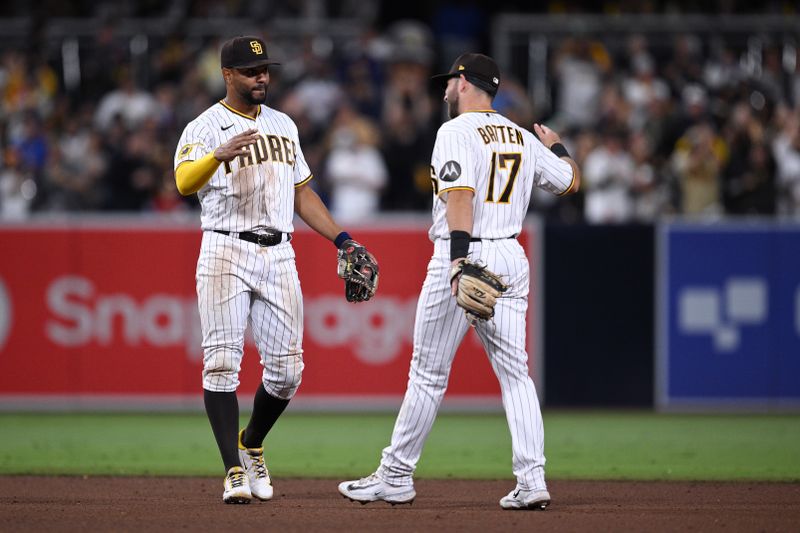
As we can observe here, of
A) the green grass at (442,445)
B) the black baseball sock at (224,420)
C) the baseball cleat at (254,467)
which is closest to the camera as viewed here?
the black baseball sock at (224,420)

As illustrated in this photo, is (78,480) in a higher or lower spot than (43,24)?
lower

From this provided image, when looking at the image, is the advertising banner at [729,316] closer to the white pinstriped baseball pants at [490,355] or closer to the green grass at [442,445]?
the green grass at [442,445]

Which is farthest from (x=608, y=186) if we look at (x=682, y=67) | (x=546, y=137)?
(x=546, y=137)

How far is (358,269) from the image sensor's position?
718cm

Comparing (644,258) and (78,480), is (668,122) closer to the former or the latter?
(644,258)

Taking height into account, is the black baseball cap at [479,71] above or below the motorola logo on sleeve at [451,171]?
above

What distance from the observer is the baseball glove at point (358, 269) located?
718 cm

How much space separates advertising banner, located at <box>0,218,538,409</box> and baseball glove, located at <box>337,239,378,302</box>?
5.20 metres

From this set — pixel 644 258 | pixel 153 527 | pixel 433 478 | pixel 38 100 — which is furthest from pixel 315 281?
pixel 153 527

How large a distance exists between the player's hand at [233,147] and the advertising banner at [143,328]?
19.6 ft

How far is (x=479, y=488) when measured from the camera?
7.79 metres

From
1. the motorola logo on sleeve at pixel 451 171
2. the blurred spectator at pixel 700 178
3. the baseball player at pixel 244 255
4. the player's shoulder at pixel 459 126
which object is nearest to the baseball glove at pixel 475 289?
the motorola logo on sleeve at pixel 451 171

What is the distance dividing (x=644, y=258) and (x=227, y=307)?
675 cm

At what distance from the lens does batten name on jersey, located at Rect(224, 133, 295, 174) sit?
6910 mm
